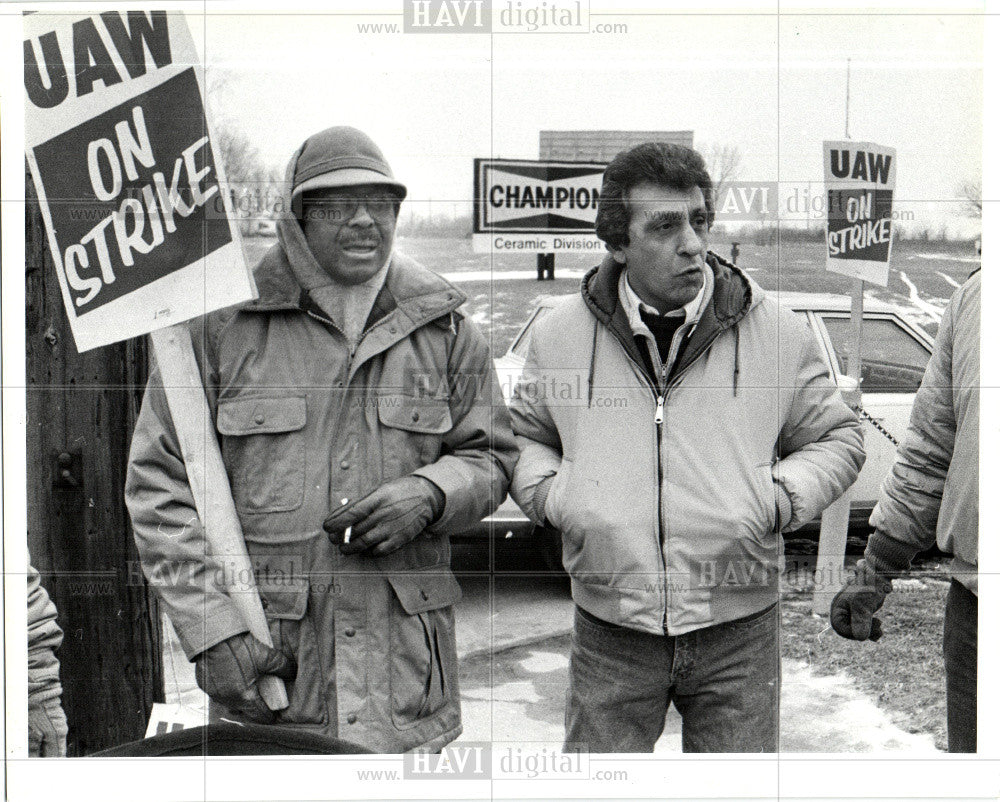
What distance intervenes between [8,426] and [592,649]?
1611mm

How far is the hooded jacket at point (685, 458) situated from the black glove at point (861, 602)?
0.88 feet

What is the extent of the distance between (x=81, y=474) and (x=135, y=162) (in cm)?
82

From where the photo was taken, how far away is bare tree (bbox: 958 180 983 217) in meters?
3.13

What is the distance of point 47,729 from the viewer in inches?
129

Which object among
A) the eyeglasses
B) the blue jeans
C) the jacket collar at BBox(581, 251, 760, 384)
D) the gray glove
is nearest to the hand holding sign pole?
the eyeglasses

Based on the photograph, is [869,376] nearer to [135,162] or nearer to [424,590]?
[424,590]

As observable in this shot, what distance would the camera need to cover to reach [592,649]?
2932mm

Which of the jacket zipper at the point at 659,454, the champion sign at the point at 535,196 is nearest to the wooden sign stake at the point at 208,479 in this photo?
the champion sign at the point at 535,196

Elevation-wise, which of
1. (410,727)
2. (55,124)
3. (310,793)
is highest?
(55,124)

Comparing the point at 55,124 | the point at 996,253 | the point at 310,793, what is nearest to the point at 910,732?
the point at 996,253

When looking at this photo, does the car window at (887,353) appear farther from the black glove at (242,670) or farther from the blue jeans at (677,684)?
the black glove at (242,670)

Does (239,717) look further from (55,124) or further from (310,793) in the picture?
(55,124)

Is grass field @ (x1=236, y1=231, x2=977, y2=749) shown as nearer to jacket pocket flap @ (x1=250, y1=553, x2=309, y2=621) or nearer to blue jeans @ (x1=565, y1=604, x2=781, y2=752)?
blue jeans @ (x1=565, y1=604, x2=781, y2=752)

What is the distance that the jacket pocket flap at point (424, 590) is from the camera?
9.73 ft
